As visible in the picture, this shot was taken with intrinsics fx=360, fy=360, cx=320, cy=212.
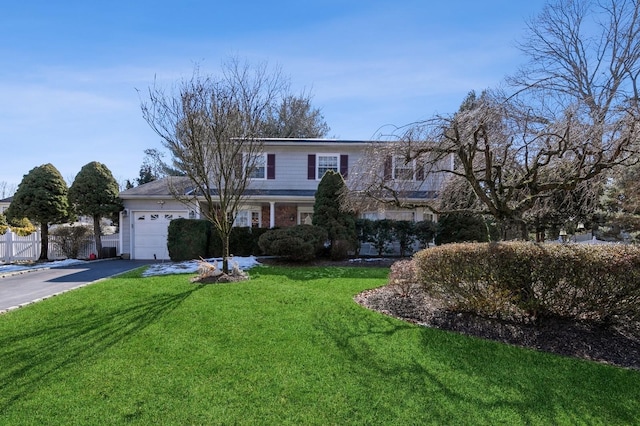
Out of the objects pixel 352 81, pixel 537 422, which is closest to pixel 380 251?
pixel 352 81

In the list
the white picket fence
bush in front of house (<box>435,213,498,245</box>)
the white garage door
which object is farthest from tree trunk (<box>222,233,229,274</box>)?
the white picket fence

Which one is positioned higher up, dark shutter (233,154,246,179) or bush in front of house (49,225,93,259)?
dark shutter (233,154,246,179)

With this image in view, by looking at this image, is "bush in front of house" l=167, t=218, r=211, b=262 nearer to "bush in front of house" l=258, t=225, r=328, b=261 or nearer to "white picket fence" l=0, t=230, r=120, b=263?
"bush in front of house" l=258, t=225, r=328, b=261

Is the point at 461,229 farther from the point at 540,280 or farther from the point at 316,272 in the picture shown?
the point at 540,280

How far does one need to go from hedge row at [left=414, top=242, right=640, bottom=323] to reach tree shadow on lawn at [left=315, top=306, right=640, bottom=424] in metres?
0.85

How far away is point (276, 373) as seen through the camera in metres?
3.89

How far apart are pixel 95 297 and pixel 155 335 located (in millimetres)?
2798

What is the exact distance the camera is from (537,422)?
3.15m

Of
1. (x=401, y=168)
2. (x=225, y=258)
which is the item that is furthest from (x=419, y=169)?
(x=225, y=258)

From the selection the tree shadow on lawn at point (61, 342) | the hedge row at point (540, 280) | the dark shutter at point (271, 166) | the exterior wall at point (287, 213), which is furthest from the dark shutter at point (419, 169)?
the dark shutter at point (271, 166)

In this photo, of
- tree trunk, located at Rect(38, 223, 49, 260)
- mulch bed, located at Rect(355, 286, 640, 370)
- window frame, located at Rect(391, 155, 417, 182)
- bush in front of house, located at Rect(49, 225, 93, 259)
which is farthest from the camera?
bush in front of house, located at Rect(49, 225, 93, 259)

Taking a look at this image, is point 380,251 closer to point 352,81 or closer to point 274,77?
point 352,81

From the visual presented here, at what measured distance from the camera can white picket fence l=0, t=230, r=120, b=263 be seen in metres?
14.9

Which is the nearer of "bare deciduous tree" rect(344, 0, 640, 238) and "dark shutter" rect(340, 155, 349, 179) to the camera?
"bare deciduous tree" rect(344, 0, 640, 238)
